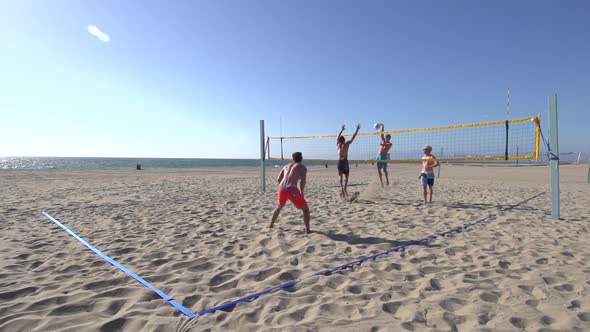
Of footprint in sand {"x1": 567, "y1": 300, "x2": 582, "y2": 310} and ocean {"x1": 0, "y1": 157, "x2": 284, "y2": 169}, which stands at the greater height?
ocean {"x1": 0, "y1": 157, "x2": 284, "y2": 169}

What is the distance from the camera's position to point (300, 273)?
2592mm

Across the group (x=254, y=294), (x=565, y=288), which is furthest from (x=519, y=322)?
(x=254, y=294)

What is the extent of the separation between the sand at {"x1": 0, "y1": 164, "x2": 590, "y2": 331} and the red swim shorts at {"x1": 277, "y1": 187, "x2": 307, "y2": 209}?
0.41m

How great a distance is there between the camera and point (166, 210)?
5.46m

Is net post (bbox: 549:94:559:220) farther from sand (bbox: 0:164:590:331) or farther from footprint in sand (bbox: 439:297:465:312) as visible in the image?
footprint in sand (bbox: 439:297:465:312)

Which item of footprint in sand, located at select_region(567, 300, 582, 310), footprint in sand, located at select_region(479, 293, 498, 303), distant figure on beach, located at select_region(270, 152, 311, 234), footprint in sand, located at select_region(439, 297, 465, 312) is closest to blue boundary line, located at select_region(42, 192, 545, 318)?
footprint in sand, located at select_region(439, 297, 465, 312)

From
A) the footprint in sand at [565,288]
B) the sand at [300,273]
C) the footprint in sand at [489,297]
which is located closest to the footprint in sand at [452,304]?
the sand at [300,273]

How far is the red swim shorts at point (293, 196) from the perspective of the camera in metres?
3.85

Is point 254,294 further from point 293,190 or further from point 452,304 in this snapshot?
point 293,190

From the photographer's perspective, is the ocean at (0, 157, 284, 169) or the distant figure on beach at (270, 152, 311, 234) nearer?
the distant figure on beach at (270, 152, 311, 234)

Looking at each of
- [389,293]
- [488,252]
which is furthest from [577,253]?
[389,293]

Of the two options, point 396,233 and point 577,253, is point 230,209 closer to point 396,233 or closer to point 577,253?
point 396,233

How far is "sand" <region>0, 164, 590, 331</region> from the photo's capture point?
6.17ft

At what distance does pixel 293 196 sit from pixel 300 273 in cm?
138
